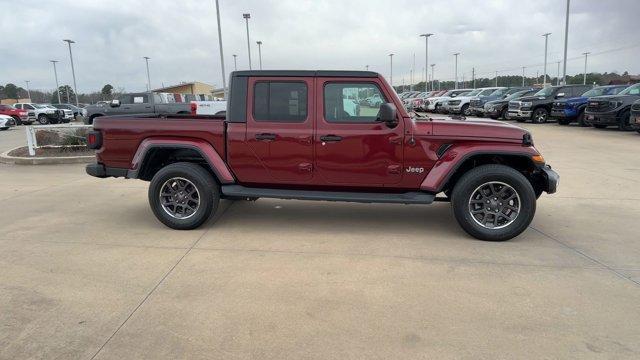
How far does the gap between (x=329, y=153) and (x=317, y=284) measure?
1.67m

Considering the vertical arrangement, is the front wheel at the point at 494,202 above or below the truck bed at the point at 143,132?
below

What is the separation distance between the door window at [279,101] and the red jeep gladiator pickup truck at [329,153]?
1 cm

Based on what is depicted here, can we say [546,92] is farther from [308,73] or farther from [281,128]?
[281,128]

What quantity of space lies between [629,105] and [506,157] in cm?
1366

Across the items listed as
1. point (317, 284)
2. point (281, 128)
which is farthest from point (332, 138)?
point (317, 284)

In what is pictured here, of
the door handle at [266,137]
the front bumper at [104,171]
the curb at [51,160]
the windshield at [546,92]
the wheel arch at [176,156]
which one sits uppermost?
the windshield at [546,92]

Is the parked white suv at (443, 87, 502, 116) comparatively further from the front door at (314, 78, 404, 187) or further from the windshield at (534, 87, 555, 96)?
the front door at (314, 78, 404, 187)

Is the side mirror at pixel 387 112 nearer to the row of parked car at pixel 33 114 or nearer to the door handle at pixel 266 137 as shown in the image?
the door handle at pixel 266 137

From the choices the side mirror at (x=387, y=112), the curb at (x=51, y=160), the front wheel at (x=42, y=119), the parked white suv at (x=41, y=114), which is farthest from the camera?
the front wheel at (x=42, y=119)

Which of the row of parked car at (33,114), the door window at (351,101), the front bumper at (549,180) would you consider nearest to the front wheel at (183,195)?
the door window at (351,101)

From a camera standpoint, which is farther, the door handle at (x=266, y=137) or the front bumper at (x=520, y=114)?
the front bumper at (x=520, y=114)

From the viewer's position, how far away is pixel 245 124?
206 inches

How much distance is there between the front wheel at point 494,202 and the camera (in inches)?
191

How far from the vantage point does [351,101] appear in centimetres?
514
